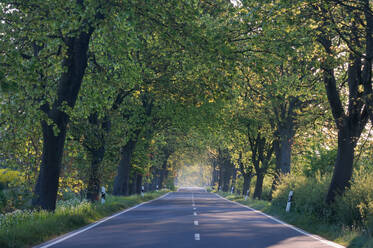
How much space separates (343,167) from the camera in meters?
19.0

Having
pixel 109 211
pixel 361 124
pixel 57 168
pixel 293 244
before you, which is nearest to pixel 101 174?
pixel 109 211

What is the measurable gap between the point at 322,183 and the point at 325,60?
19.8ft

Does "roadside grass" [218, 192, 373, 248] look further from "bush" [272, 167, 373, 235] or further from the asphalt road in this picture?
the asphalt road

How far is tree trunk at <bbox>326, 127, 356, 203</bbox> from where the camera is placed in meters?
18.9

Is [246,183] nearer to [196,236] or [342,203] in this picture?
[342,203]

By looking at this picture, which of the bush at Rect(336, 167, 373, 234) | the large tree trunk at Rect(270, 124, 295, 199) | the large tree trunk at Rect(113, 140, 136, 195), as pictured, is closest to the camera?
the bush at Rect(336, 167, 373, 234)

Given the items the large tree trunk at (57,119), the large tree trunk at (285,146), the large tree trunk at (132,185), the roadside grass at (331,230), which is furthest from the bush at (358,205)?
the large tree trunk at (132,185)

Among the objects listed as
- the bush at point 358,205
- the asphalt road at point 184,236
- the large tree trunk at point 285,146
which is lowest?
the asphalt road at point 184,236

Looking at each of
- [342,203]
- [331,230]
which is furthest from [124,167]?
[331,230]

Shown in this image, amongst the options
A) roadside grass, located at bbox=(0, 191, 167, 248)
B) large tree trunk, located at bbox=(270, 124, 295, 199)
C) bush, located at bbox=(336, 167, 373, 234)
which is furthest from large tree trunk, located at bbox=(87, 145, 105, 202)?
bush, located at bbox=(336, 167, 373, 234)

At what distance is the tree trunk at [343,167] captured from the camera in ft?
62.1

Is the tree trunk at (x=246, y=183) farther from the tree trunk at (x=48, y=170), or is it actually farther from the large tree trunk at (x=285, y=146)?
the tree trunk at (x=48, y=170)

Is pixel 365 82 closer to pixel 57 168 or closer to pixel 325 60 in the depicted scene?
pixel 325 60

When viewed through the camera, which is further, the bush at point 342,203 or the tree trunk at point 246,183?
the tree trunk at point 246,183
